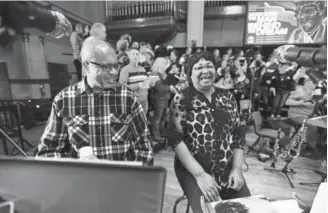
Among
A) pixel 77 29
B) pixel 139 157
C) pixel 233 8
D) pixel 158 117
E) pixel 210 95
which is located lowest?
pixel 139 157

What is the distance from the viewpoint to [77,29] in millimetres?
986

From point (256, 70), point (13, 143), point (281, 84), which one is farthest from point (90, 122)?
point (281, 84)

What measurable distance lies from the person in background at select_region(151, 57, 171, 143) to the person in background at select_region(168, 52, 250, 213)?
202 millimetres

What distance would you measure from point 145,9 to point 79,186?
95cm

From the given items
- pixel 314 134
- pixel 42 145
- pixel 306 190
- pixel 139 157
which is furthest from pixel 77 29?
pixel 314 134

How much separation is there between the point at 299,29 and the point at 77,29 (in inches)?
47.5

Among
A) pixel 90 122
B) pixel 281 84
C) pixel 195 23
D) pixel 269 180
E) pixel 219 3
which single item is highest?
pixel 219 3

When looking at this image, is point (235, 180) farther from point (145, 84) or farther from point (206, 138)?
point (145, 84)

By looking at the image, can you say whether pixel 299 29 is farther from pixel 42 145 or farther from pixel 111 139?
pixel 42 145

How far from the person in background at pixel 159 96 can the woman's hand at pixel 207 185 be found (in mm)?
307

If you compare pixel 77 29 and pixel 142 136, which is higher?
pixel 77 29

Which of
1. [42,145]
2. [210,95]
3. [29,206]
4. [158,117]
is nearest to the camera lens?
[29,206]

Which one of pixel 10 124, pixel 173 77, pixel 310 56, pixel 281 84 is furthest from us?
pixel 281 84

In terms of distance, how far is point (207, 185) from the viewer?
0.92 meters
